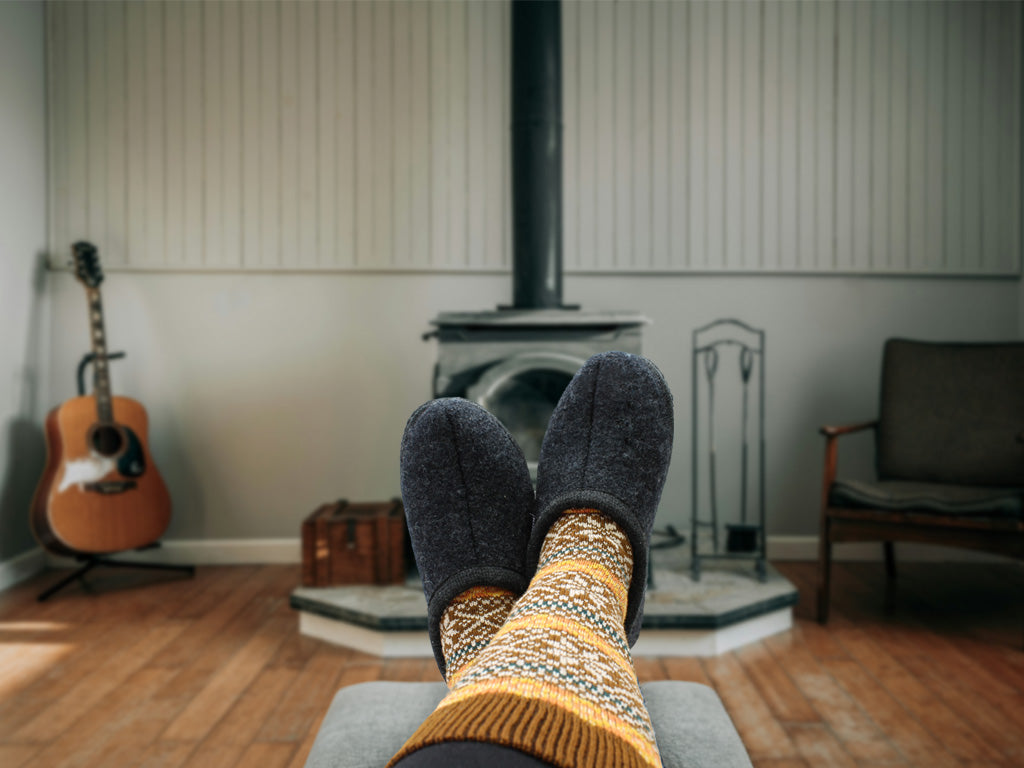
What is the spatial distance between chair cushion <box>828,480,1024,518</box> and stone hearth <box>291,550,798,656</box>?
0.99 ft

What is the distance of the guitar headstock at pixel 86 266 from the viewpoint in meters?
2.39

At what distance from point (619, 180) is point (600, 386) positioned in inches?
65.3

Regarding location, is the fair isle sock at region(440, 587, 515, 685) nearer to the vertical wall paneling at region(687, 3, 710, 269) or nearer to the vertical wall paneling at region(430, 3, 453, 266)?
the vertical wall paneling at region(430, 3, 453, 266)

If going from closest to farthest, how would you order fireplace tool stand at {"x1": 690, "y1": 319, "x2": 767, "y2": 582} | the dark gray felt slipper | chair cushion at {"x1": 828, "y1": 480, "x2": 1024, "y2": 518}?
the dark gray felt slipper
chair cushion at {"x1": 828, "y1": 480, "x2": 1024, "y2": 518}
fireplace tool stand at {"x1": 690, "y1": 319, "x2": 767, "y2": 582}

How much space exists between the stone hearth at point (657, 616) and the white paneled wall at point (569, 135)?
1176 mm

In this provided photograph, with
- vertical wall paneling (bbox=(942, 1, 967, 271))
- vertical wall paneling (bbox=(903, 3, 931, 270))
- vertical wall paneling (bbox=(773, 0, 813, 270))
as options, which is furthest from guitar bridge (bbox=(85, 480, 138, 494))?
vertical wall paneling (bbox=(942, 1, 967, 271))

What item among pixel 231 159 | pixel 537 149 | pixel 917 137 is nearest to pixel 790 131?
pixel 917 137

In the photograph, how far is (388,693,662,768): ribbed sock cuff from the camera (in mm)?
536

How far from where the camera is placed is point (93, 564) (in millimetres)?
2312

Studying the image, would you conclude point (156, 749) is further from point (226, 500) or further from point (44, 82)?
point (44, 82)

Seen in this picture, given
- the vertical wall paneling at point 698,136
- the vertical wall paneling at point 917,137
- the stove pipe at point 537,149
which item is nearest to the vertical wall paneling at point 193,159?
the stove pipe at point 537,149

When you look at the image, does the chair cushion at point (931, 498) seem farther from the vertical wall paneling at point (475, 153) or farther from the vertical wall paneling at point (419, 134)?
the vertical wall paneling at point (419, 134)

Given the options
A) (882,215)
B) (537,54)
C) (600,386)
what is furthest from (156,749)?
(882,215)

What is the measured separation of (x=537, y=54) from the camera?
7.14 ft
